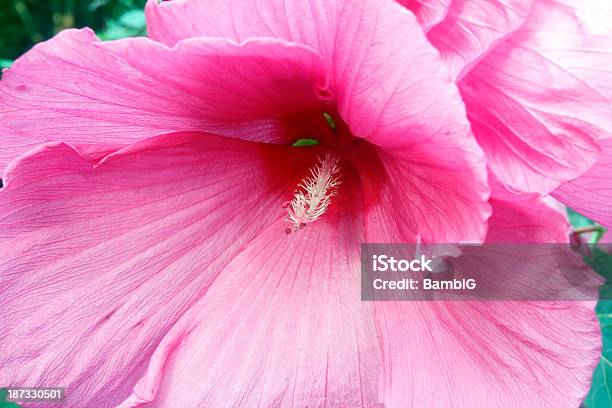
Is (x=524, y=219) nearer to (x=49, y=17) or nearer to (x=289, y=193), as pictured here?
(x=289, y=193)

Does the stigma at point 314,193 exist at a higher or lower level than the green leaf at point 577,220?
higher

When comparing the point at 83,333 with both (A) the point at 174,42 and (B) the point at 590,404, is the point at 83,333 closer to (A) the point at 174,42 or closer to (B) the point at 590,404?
(A) the point at 174,42

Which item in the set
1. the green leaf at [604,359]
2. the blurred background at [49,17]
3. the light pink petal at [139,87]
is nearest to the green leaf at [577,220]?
the green leaf at [604,359]

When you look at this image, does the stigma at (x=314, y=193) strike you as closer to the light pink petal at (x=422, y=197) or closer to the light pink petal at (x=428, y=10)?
the light pink petal at (x=422, y=197)

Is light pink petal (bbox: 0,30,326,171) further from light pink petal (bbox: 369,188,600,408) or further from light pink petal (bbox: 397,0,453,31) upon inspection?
light pink petal (bbox: 369,188,600,408)

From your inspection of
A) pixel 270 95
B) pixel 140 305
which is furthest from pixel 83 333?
pixel 270 95

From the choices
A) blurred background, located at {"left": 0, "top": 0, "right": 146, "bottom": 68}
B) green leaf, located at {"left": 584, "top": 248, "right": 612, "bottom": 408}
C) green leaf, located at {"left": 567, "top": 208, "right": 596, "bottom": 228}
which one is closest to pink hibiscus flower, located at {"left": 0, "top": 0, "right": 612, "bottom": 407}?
green leaf, located at {"left": 584, "top": 248, "right": 612, "bottom": 408}
